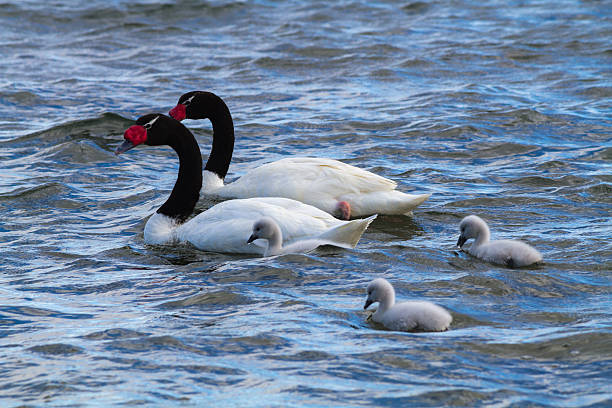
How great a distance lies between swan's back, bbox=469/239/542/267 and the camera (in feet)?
26.8

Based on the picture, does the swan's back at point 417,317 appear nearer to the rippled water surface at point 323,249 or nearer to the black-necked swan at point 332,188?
the rippled water surface at point 323,249

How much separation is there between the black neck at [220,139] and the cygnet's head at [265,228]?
10.3 ft

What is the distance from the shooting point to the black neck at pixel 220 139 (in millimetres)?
11586

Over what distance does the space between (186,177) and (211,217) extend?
1001mm

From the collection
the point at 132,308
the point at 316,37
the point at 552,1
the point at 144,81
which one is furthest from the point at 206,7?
the point at 132,308

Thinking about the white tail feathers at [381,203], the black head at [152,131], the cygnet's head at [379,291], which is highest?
the black head at [152,131]

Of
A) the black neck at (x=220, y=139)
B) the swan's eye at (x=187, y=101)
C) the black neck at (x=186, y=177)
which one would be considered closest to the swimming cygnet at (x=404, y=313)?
the black neck at (x=186, y=177)

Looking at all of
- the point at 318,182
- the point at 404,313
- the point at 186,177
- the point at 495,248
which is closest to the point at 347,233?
the point at 495,248

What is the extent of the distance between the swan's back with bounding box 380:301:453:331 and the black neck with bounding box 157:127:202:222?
3478mm

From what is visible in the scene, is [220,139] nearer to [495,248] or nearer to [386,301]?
[495,248]

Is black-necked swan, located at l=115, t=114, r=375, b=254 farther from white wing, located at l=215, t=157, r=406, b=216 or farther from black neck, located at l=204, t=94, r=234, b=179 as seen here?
black neck, located at l=204, t=94, r=234, b=179

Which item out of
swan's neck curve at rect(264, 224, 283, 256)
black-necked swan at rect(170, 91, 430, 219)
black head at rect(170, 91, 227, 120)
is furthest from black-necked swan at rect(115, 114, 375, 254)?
black head at rect(170, 91, 227, 120)

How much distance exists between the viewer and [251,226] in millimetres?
8703

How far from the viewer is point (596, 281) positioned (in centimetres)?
785
